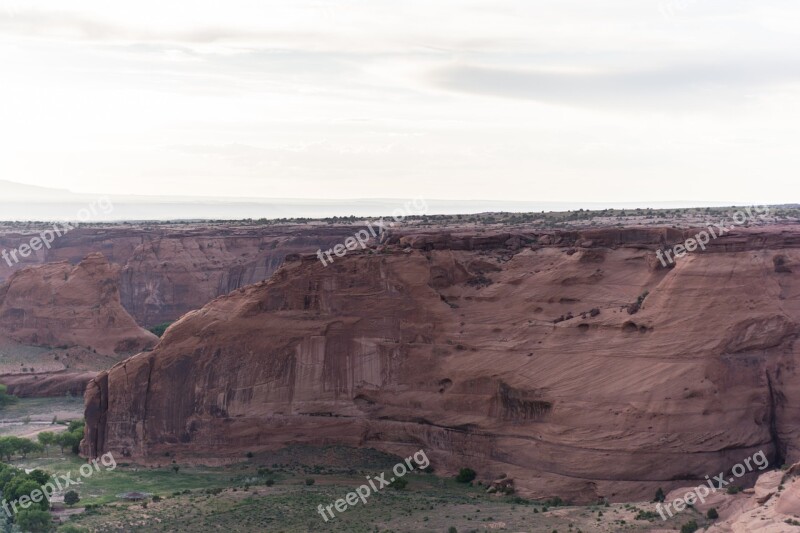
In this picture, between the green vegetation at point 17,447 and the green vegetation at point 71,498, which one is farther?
the green vegetation at point 17,447

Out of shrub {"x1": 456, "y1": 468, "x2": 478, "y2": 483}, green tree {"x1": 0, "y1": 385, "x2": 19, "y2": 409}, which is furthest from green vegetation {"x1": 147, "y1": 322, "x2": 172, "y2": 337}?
shrub {"x1": 456, "y1": 468, "x2": 478, "y2": 483}

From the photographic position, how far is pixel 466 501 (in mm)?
40562

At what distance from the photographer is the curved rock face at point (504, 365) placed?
40938mm

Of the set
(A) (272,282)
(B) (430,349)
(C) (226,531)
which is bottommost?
(C) (226,531)

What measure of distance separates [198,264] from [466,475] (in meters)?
59.6

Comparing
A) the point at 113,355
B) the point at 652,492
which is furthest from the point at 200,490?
the point at 113,355

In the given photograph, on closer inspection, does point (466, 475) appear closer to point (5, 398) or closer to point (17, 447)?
point (17, 447)

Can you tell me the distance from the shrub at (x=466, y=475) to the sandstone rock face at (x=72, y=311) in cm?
4296

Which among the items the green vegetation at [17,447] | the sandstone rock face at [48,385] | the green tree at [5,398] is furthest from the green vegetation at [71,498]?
the sandstone rock face at [48,385]

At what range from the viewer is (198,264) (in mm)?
98250

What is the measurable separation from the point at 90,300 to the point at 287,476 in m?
41.1

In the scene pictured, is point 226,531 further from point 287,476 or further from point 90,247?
point 90,247

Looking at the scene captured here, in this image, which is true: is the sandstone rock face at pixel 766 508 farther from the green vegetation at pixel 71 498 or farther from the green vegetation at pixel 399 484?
the green vegetation at pixel 71 498

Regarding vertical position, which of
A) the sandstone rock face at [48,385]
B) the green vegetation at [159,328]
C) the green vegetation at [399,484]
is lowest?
the green vegetation at [399,484]
